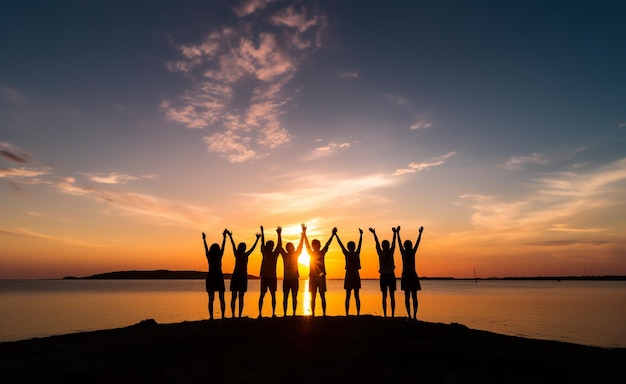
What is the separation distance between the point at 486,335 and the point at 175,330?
10.0 m

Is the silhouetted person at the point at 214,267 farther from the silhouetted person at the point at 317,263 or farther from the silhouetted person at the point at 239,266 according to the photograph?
the silhouetted person at the point at 317,263

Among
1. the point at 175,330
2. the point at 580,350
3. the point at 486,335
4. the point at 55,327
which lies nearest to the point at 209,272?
the point at 175,330

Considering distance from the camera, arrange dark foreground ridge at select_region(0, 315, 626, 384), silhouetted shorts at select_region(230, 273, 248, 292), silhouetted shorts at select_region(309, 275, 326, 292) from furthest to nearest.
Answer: silhouetted shorts at select_region(309, 275, 326, 292) → silhouetted shorts at select_region(230, 273, 248, 292) → dark foreground ridge at select_region(0, 315, 626, 384)

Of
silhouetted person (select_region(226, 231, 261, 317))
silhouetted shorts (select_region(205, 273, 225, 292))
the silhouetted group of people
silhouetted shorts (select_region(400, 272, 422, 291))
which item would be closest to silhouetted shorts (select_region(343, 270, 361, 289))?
the silhouetted group of people

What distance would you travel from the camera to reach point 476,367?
30.8 ft

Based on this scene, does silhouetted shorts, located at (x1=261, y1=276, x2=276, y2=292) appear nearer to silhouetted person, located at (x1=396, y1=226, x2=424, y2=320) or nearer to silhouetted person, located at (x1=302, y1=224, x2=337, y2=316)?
silhouetted person, located at (x1=302, y1=224, x2=337, y2=316)

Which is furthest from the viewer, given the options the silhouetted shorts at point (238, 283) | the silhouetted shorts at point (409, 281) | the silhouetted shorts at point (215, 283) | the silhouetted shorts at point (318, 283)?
the silhouetted shorts at point (318, 283)

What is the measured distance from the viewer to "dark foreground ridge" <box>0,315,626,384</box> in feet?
28.7

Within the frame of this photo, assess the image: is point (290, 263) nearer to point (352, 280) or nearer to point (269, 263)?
point (269, 263)

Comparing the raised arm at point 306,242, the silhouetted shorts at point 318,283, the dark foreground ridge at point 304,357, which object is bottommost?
the dark foreground ridge at point 304,357

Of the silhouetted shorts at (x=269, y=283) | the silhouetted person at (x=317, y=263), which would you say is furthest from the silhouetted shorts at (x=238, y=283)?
the silhouetted person at (x=317, y=263)

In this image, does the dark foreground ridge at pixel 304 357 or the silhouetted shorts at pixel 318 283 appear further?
the silhouetted shorts at pixel 318 283

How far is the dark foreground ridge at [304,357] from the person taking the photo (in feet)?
28.7

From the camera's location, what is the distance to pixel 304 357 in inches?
399
